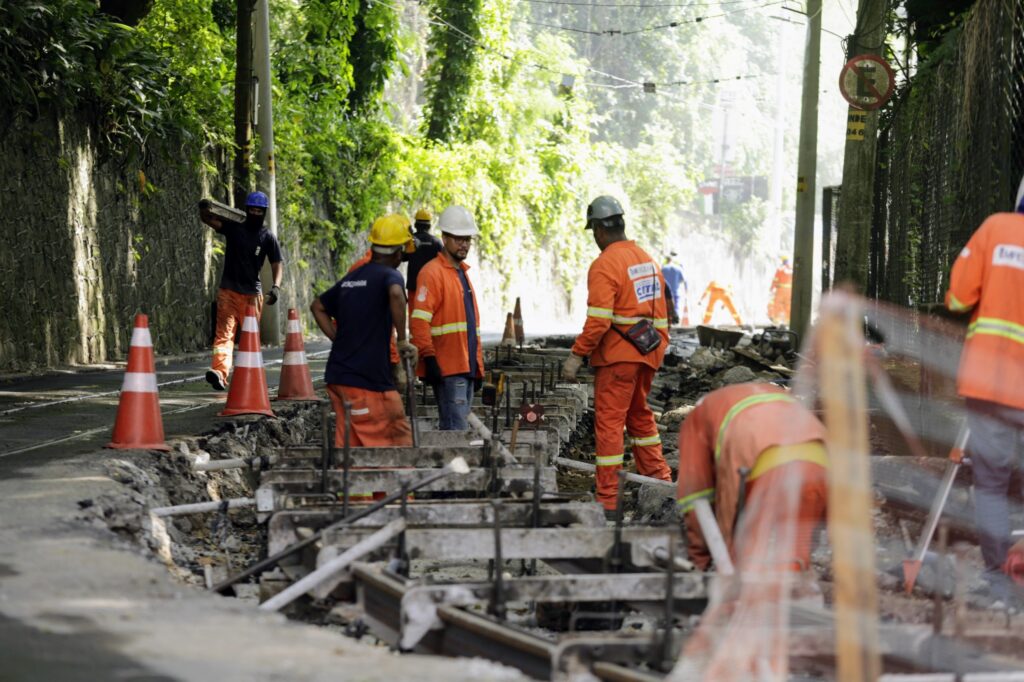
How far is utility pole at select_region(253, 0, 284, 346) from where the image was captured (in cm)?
2322

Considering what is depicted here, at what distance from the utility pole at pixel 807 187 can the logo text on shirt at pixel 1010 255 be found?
14.2 meters

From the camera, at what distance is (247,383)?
39.6ft

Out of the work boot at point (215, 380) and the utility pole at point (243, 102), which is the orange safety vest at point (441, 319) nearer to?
the work boot at point (215, 380)

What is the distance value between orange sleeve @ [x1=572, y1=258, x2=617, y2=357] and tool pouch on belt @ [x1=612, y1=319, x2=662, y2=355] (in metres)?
0.14

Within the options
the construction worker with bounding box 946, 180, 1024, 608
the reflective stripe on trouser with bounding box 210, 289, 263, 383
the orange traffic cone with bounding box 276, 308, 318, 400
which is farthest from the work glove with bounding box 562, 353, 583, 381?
the reflective stripe on trouser with bounding box 210, 289, 263, 383

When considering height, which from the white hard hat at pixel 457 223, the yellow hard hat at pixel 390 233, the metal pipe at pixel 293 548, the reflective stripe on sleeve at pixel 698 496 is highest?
the white hard hat at pixel 457 223

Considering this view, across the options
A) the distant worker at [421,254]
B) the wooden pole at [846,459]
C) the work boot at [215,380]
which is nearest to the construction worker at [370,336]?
the distant worker at [421,254]

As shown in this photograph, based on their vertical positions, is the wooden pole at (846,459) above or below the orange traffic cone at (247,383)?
above

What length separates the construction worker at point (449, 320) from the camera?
389 inches

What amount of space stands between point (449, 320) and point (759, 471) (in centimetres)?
432

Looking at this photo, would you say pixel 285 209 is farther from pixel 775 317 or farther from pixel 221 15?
pixel 775 317

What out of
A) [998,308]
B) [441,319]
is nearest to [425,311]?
[441,319]

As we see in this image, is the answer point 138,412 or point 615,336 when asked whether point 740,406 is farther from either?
point 138,412

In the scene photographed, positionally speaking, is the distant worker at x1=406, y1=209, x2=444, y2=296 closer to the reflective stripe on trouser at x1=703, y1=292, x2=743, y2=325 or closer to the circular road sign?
the circular road sign
